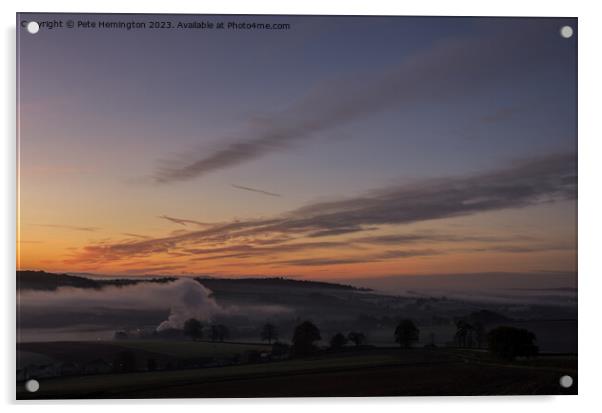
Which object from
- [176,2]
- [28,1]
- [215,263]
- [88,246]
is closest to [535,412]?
[215,263]

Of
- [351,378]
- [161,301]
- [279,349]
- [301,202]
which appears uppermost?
[301,202]

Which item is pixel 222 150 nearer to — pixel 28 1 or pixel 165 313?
pixel 165 313

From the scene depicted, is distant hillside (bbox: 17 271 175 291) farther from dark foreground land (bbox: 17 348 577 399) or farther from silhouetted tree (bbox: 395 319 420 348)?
silhouetted tree (bbox: 395 319 420 348)

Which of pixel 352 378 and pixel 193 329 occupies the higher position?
pixel 193 329

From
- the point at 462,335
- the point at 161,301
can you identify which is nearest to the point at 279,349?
the point at 161,301

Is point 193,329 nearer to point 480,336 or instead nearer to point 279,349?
point 279,349

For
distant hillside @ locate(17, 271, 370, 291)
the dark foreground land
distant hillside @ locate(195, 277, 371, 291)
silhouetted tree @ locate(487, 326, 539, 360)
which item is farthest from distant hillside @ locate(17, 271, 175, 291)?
silhouetted tree @ locate(487, 326, 539, 360)
